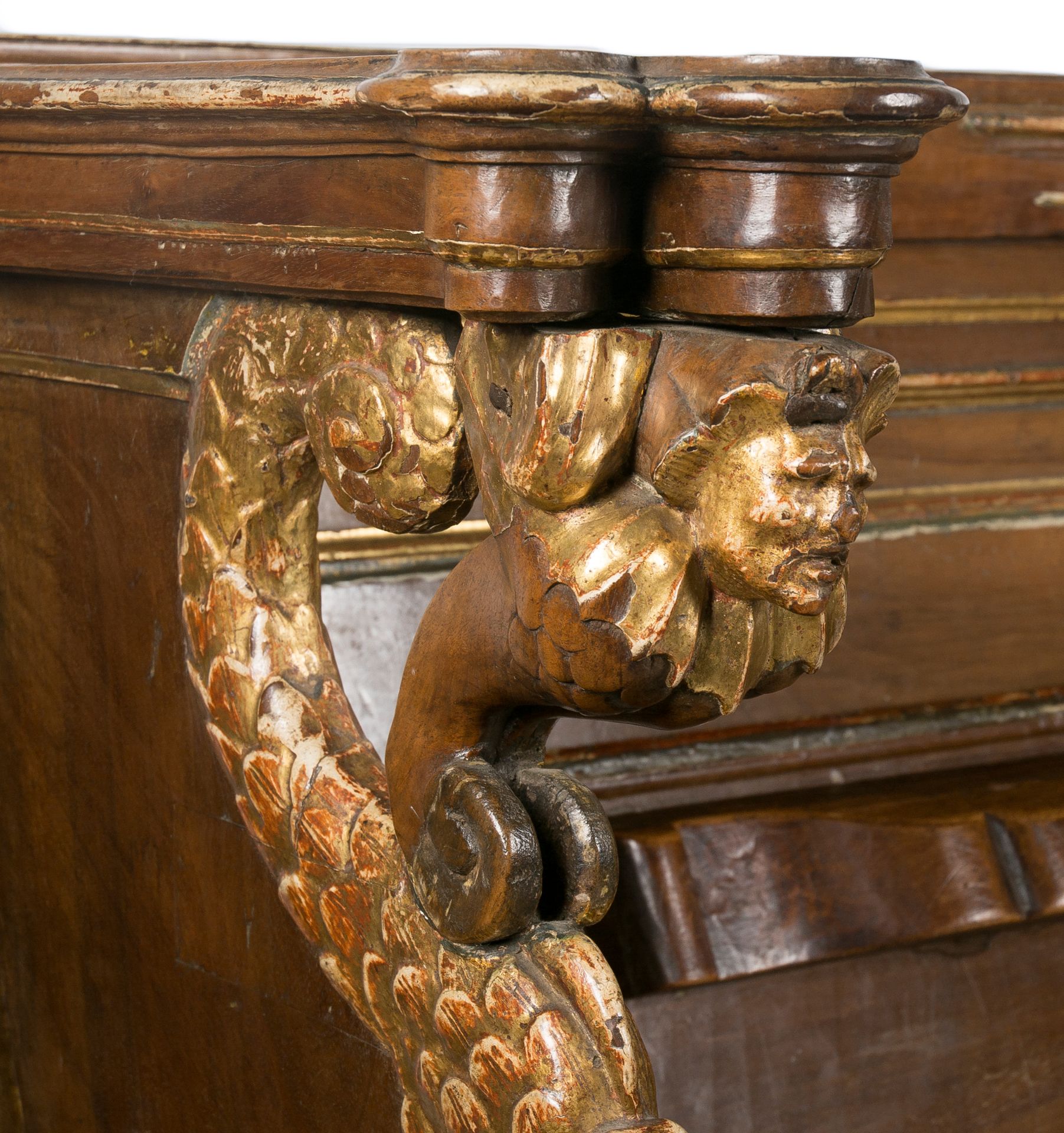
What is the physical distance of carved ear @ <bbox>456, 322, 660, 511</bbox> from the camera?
0.61 metres

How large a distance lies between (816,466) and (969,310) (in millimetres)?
867

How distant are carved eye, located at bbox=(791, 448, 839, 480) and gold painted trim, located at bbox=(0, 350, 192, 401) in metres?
0.38

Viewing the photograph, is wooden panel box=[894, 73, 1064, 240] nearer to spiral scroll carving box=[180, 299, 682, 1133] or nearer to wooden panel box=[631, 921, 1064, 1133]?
wooden panel box=[631, 921, 1064, 1133]

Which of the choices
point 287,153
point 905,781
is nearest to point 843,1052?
point 905,781

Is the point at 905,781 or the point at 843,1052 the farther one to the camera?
the point at 905,781

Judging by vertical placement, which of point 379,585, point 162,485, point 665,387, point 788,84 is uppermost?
point 788,84

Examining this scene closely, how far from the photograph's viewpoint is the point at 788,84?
1.81 ft

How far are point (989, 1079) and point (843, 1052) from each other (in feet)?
0.42

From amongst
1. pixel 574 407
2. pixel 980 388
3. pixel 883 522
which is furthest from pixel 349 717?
pixel 980 388

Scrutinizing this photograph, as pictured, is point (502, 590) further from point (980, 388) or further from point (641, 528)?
point (980, 388)

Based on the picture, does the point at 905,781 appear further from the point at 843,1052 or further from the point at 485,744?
the point at 485,744

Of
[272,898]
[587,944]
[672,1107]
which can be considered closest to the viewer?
[587,944]

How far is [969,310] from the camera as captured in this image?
1390mm

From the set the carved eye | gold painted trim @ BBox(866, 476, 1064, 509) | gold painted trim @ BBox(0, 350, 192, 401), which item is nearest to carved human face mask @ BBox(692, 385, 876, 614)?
the carved eye
